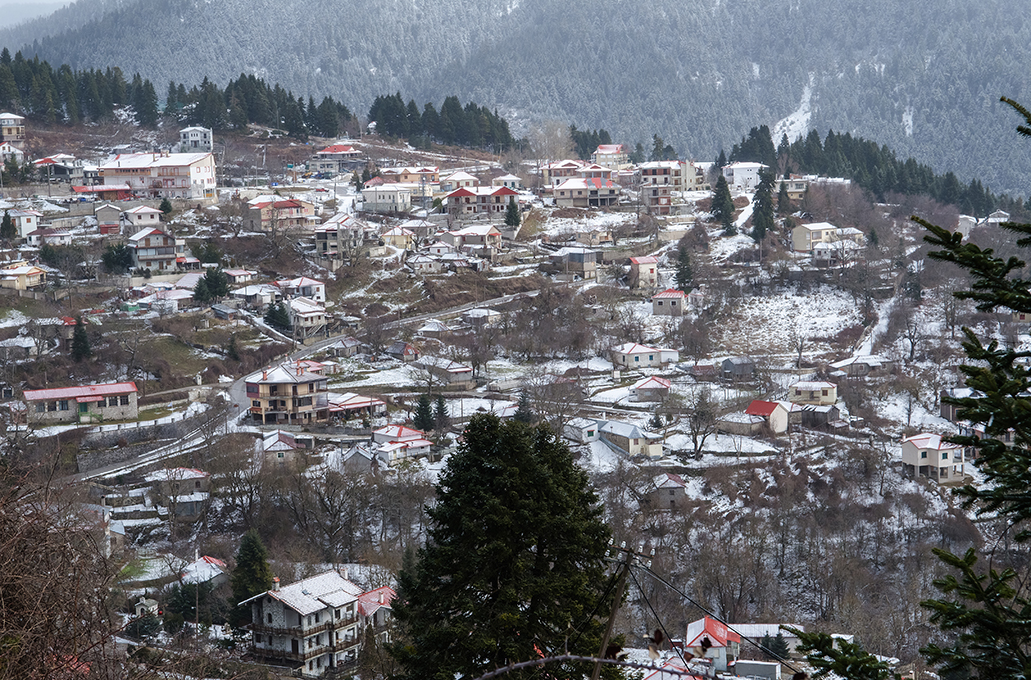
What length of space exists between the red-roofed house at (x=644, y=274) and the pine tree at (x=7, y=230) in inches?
844

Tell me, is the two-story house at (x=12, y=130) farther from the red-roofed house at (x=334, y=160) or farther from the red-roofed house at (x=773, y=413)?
the red-roofed house at (x=773, y=413)

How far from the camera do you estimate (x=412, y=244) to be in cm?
4206

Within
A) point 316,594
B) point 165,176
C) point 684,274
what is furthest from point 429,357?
point 165,176

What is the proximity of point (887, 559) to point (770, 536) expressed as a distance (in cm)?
245

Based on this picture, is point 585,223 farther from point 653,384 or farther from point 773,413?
point 773,413

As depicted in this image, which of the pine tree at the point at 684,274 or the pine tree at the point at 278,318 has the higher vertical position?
the pine tree at the point at 684,274

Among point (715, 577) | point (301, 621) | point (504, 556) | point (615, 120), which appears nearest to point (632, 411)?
point (715, 577)

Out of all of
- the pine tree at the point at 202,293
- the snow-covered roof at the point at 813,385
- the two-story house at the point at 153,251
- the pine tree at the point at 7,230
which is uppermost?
the pine tree at the point at 7,230

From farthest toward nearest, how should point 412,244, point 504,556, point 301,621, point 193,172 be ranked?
1. point 193,172
2. point 412,244
3. point 301,621
4. point 504,556

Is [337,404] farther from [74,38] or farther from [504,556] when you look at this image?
[74,38]

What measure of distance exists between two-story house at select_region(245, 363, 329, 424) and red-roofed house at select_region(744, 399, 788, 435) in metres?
11.2

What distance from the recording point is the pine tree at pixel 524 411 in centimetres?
2720

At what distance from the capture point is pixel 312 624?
60.8 feet

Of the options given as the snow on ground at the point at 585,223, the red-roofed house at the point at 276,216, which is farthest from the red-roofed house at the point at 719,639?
the red-roofed house at the point at 276,216
